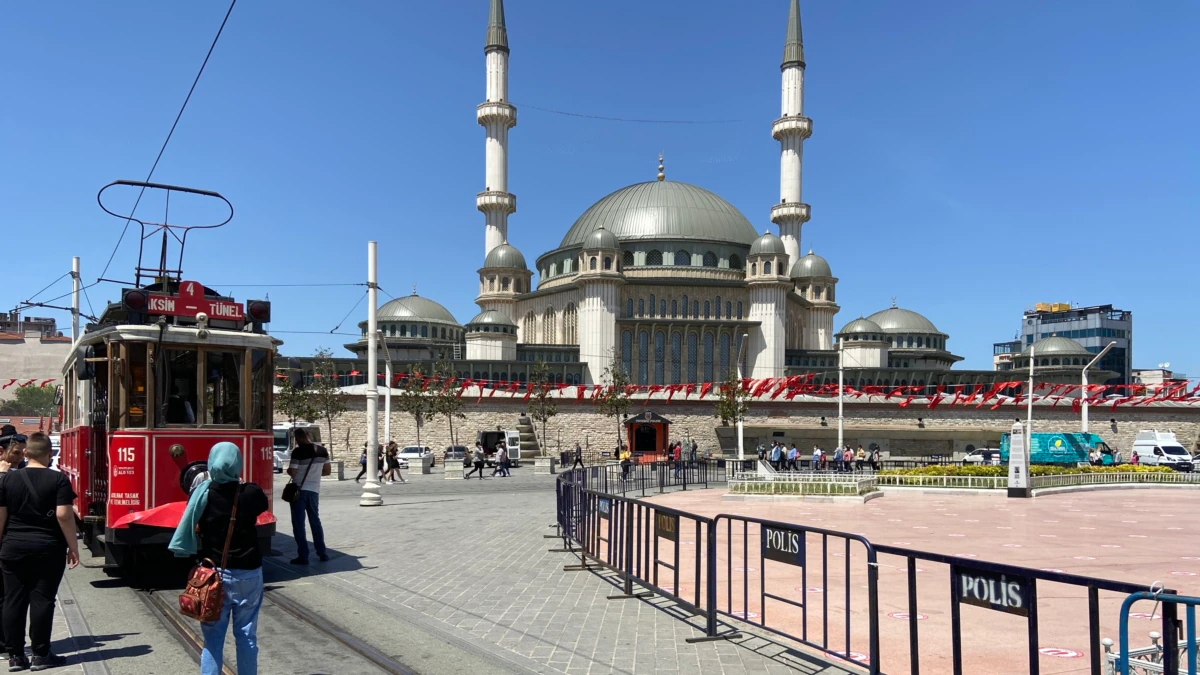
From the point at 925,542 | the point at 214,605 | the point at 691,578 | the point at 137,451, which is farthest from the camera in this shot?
the point at 925,542

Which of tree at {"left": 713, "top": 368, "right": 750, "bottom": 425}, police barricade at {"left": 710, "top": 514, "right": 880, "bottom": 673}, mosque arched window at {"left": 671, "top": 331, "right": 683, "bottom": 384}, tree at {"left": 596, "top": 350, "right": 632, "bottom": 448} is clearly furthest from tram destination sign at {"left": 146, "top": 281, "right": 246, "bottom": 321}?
mosque arched window at {"left": 671, "top": 331, "right": 683, "bottom": 384}

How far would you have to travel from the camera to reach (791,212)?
78.8 metres

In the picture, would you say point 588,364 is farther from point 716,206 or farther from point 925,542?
point 925,542

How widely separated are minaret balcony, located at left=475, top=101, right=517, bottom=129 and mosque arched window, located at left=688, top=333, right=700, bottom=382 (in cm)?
2279

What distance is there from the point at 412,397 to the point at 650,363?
23.1 metres

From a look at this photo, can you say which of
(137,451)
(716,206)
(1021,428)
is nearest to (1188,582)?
(137,451)

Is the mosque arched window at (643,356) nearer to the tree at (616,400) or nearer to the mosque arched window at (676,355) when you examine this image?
the mosque arched window at (676,355)

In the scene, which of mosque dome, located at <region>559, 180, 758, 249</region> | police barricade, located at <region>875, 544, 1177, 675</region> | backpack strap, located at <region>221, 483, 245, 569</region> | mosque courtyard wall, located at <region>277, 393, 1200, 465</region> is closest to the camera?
police barricade, located at <region>875, 544, 1177, 675</region>

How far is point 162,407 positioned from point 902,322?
3539 inches

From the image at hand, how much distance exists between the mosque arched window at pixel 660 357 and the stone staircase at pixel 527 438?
14.8 m

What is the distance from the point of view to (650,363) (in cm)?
7156

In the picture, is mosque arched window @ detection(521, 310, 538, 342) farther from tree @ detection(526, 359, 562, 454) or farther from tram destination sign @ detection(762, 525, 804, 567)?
tram destination sign @ detection(762, 525, 804, 567)

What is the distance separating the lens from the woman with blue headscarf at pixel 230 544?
5.86m

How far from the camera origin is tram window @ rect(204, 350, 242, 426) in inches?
425
